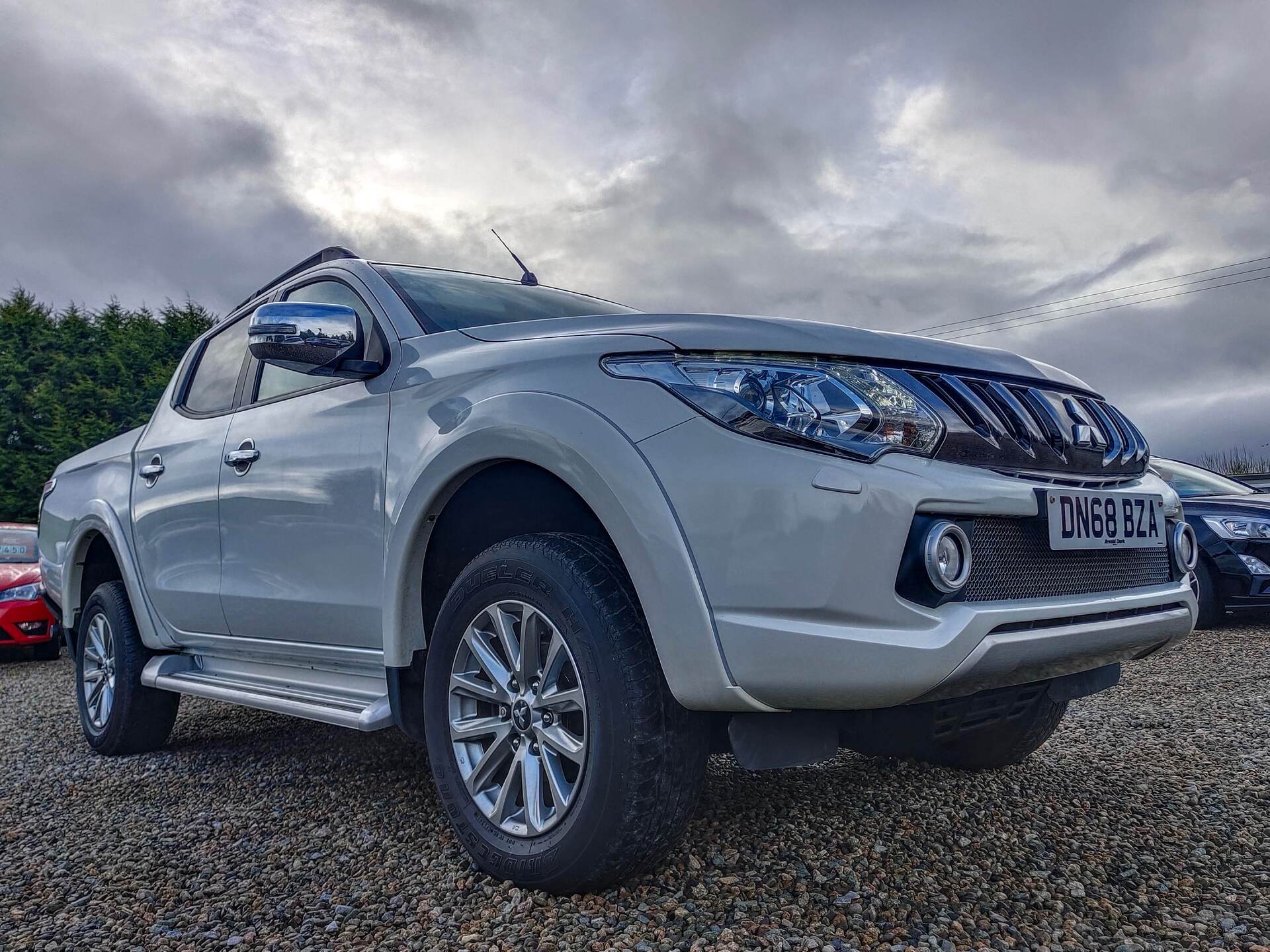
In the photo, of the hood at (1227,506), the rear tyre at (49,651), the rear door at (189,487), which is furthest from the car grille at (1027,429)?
the rear tyre at (49,651)

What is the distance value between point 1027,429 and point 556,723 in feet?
4.11

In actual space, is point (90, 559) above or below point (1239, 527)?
below

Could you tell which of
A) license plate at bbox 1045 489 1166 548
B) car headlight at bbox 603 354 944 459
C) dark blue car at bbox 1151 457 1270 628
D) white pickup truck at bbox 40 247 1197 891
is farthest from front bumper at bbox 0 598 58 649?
dark blue car at bbox 1151 457 1270 628

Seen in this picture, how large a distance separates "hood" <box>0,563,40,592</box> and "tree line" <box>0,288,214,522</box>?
298 inches

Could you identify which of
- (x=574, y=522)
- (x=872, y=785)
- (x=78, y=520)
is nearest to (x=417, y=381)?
(x=574, y=522)

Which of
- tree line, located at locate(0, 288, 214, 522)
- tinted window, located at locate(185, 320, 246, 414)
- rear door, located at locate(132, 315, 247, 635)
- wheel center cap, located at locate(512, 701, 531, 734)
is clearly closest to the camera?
wheel center cap, located at locate(512, 701, 531, 734)

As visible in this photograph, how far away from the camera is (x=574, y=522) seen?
249 centimetres

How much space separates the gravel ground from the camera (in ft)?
6.97

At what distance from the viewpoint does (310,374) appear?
9.56 feet

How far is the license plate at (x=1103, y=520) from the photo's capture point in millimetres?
2160

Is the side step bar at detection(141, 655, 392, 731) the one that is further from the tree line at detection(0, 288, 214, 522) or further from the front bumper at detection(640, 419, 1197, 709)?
the tree line at detection(0, 288, 214, 522)

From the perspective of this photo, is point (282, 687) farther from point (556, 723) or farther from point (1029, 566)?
point (1029, 566)

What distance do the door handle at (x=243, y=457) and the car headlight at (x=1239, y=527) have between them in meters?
6.67

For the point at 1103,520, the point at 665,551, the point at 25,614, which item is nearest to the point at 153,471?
the point at 665,551
